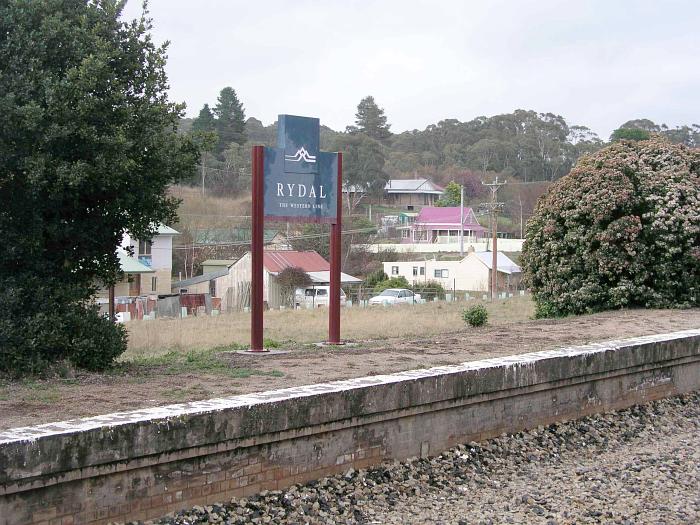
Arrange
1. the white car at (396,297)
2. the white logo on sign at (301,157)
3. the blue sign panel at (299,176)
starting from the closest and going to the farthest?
1. the blue sign panel at (299,176)
2. the white logo on sign at (301,157)
3. the white car at (396,297)

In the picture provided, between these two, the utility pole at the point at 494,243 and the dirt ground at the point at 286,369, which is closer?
the dirt ground at the point at 286,369

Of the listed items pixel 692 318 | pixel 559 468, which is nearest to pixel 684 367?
pixel 692 318

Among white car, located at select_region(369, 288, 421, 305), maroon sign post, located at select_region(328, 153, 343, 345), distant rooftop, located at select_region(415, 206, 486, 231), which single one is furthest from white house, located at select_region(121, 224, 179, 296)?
maroon sign post, located at select_region(328, 153, 343, 345)

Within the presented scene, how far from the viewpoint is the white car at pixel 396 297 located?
146 ft

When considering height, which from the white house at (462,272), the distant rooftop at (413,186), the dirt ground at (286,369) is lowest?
the dirt ground at (286,369)

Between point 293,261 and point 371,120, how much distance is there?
205 ft

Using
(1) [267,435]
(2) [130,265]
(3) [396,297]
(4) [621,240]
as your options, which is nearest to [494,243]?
(3) [396,297]

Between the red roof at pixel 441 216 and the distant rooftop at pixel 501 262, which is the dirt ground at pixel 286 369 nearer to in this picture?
the distant rooftop at pixel 501 262

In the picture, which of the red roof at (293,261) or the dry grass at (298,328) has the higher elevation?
the red roof at (293,261)

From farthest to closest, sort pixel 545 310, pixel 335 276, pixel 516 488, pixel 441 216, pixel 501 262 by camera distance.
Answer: pixel 441 216 → pixel 501 262 → pixel 545 310 → pixel 335 276 → pixel 516 488

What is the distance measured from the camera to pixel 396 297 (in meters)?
46.7

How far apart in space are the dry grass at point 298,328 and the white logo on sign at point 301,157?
483 centimetres

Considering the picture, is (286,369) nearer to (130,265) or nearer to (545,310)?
(545,310)

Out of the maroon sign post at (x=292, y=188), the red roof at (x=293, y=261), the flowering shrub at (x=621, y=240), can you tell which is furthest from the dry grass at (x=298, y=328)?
the red roof at (x=293, y=261)
